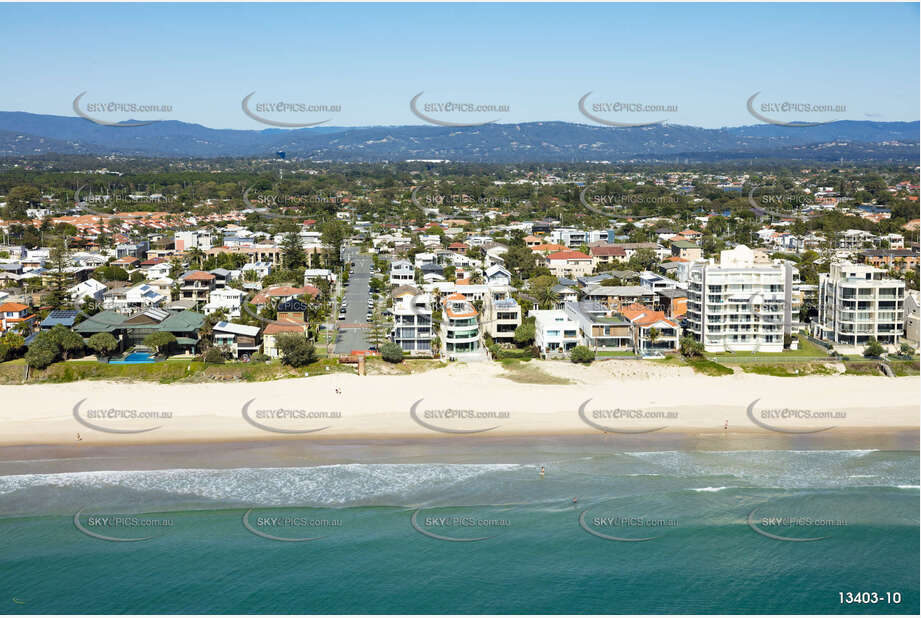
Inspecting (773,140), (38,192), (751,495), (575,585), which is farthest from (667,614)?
A: (773,140)

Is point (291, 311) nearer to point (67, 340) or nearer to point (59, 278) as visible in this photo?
point (67, 340)

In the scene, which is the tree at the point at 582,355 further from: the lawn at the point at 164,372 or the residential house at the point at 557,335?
the lawn at the point at 164,372

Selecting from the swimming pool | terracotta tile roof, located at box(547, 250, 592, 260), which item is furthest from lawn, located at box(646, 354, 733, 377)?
terracotta tile roof, located at box(547, 250, 592, 260)

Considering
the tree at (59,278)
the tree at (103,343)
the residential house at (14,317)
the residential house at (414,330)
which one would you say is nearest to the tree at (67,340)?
the tree at (103,343)

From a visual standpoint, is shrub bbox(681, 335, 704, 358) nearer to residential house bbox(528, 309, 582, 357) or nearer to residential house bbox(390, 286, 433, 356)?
residential house bbox(528, 309, 582, 357)

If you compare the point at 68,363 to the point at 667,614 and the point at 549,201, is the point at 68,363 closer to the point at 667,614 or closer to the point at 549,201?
the point at 667,614

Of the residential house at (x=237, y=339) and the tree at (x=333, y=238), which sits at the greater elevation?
the tree at (x=333, y=238)

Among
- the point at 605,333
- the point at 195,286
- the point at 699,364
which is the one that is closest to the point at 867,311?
the point at 699,364
